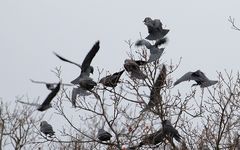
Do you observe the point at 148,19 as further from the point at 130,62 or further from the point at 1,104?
the point at 1,104

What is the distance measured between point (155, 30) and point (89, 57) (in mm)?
651

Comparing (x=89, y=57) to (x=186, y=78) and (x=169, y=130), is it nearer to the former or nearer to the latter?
(x=186, y=78)

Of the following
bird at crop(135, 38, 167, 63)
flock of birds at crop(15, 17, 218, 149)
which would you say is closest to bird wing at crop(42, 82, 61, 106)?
flock of birds at crop(15, 17, 218, 149)

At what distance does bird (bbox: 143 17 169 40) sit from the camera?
2980 millimetres

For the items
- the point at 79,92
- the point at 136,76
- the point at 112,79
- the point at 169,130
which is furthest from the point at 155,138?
the point at 79,92

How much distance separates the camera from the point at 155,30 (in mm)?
3016

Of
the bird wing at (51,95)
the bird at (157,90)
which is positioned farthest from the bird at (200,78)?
the bird wing at (51,95)

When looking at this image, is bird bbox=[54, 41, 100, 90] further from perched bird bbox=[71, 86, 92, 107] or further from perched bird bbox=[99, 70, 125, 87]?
perched bird bbox=[99, 70, 125, 87]

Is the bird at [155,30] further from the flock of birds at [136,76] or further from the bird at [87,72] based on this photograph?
the bird at [87,72]

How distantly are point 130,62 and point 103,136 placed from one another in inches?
26.6

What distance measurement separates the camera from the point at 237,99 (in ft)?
21.5

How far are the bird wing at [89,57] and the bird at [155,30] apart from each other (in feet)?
1.80

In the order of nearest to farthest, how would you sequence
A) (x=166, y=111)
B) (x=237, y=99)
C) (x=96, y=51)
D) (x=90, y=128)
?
1. (x=96, y=51)
2. (x=166, y=111)
3. (x=237, y=99)
4. (x=90, y=128)

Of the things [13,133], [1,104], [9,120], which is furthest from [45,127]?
[1,104]
